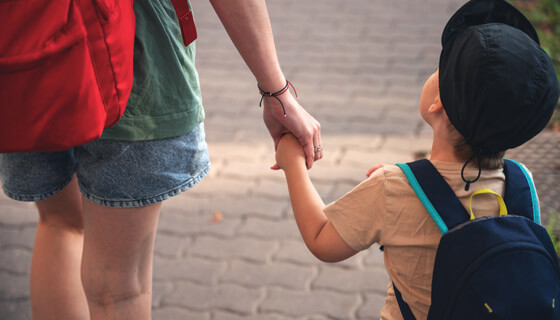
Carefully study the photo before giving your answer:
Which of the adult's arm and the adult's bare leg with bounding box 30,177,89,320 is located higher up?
the adult's arm

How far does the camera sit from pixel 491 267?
144cm

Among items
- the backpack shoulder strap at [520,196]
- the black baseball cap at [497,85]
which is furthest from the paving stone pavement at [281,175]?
the black baseball cap at [497,85]

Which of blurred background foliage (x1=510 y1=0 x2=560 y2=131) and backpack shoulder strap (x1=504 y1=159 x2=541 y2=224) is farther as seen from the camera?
blurred background foliage (x1=510 y1=0 x2=560 y2=131)

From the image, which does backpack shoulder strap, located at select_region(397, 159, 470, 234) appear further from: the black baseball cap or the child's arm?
the child's arm

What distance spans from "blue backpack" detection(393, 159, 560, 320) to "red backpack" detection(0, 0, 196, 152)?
2.67 ft

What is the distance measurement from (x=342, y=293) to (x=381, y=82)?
254 centimetres

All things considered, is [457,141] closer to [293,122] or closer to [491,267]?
[491,267]

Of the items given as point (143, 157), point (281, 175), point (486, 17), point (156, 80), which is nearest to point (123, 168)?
point (143, 157)

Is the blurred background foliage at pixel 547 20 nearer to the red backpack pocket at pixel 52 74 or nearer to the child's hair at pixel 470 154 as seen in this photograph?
the child's hair at pixel 470 154

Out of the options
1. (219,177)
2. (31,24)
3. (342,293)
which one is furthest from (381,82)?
(31,24)

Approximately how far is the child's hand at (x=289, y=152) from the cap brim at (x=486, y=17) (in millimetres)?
554

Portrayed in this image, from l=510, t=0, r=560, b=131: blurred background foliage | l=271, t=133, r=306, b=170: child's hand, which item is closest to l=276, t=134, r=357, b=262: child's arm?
l=271, t=133, r=306, b=170: child's hand

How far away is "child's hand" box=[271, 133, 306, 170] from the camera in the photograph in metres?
1.91

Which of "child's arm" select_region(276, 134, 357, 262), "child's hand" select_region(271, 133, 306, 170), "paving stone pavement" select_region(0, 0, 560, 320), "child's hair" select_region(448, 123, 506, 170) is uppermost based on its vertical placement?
"child's hair" select_region(448, 123, 506, 170)
